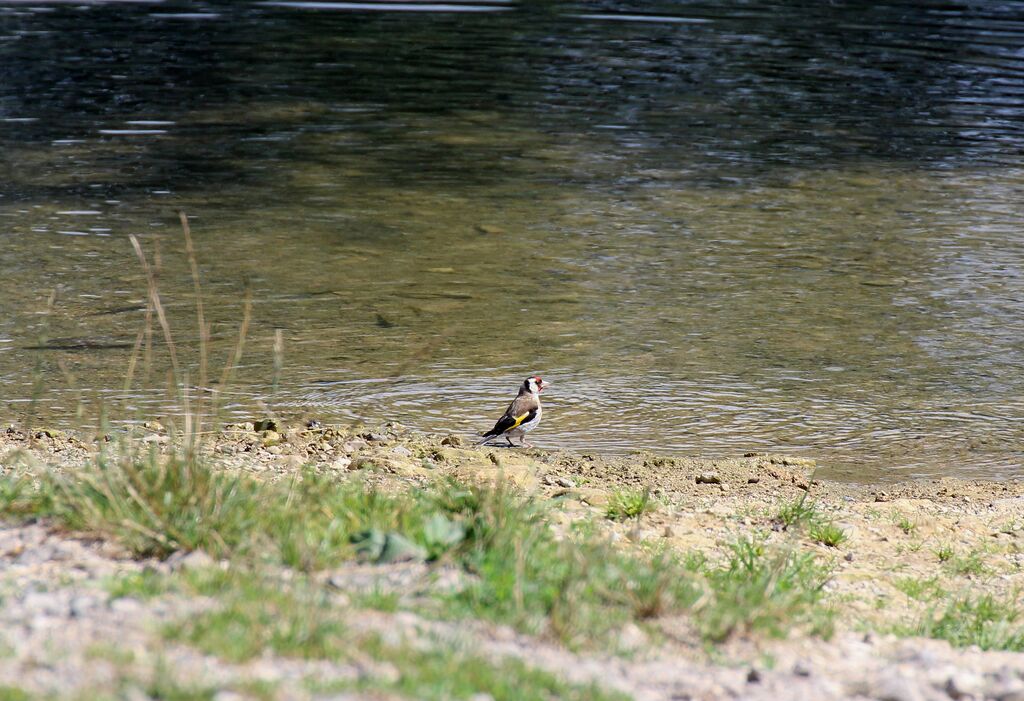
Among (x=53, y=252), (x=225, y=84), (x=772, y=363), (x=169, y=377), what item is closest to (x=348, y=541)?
(x=169, y=377)

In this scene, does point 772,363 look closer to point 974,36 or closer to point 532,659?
point 532,659

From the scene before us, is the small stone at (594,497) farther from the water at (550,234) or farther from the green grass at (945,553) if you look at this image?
the green grass at (945,553)

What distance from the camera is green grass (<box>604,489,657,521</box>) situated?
6.27 meters

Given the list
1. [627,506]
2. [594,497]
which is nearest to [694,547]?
[627,506]

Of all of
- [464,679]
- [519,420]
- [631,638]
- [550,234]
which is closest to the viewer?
[464,679]

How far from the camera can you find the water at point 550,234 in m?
8.72

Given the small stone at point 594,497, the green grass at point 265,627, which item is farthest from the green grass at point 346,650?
the small stone at point 594,497

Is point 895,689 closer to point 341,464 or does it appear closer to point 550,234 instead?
point 341,464

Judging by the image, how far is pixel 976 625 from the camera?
203 inches

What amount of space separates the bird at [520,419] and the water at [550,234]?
407mm

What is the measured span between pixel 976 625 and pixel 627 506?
69.2 inches

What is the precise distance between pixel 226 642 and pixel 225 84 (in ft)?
59.3

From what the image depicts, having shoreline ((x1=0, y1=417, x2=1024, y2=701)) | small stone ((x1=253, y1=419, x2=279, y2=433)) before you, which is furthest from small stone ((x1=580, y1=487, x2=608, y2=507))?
small stone ((x1=253, y1=419, x2=279, y2=433))

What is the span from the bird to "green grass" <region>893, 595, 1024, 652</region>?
9.42ft
